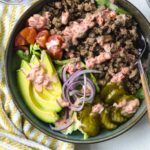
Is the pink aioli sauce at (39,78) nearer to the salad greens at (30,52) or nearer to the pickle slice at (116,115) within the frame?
the salad greens at (30,52)

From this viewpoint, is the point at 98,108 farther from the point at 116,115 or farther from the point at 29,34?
the point at 29,34

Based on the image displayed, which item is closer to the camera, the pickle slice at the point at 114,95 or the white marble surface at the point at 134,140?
the pickle slice at the point at 114,95

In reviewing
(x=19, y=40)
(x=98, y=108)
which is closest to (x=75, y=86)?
(x=98, y=108)

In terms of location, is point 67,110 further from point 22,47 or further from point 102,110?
point 22,47

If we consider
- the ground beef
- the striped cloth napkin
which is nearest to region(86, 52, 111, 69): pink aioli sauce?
the ground beef

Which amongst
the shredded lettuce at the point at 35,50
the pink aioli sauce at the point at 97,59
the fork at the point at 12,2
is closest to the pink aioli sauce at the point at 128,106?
the pink aioli sauce at the point at 97,59

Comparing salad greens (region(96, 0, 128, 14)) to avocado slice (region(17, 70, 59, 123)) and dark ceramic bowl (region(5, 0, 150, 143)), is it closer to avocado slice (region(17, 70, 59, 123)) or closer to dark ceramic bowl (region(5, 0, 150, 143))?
dark ceramic bowl (region(5, 0, 150, 143))

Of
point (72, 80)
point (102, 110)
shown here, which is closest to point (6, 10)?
point (72, 80)
